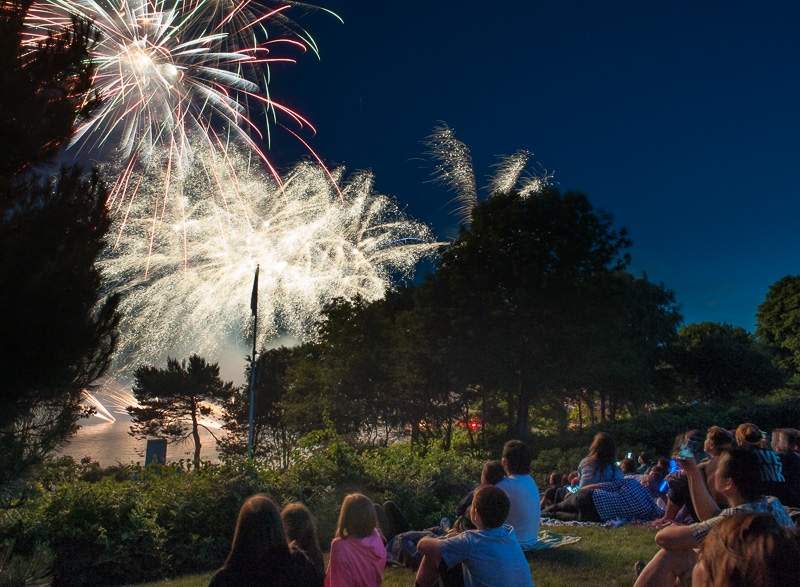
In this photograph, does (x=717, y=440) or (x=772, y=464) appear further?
(x=717, y=440)

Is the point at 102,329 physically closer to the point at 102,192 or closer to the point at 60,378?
the point at 60,378

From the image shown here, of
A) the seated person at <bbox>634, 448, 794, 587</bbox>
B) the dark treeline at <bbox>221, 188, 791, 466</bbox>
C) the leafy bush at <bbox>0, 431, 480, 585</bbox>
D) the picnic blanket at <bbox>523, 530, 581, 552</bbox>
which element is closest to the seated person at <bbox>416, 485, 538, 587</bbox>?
the seated person at <bbox>634, 448, 794, 587</bbox>

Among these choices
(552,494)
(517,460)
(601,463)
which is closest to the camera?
(517,460)

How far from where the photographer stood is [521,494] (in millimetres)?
8297

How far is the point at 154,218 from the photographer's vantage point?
32.5 meters

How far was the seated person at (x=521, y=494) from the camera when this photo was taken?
27.1 feet

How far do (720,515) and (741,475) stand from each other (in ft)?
1.05

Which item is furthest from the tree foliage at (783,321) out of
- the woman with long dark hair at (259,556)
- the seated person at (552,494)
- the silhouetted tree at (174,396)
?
the woman with long dark hair at (259,556)

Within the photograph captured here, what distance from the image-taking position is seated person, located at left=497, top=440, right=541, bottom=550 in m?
8.27

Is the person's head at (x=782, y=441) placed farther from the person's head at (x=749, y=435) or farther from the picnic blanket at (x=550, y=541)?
the picnic blanket at (x=550, y=541)

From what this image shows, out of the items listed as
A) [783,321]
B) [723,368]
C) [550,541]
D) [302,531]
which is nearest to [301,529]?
[302,531]

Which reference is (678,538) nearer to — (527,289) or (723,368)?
(527,289)

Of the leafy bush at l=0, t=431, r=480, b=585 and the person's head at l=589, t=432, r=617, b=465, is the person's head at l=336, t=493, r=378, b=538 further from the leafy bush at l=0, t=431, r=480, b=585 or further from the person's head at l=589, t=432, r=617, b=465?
the person's head at l=589, t=432, r=617, b=465

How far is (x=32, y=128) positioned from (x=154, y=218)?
2486 centimetres
